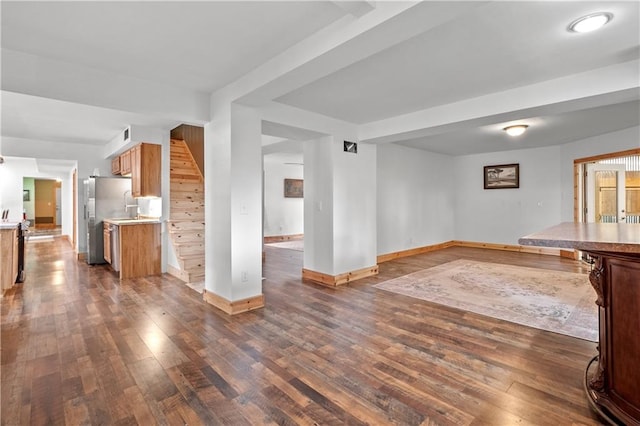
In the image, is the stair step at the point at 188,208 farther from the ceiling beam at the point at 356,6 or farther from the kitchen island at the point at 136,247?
the ceiling beam at the point at 356,6

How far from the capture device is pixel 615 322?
5.42 feet

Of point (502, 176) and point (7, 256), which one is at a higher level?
point (502, 176)

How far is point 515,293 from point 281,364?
3.26m

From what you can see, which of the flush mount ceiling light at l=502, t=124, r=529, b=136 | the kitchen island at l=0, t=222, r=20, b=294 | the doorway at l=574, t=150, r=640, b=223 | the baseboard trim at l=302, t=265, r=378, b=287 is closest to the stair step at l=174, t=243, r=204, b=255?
the baseboard trim at l=302, t=265, r=378, b=287

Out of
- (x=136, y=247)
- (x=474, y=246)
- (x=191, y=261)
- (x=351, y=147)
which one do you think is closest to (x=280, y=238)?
(x=191, y=261)

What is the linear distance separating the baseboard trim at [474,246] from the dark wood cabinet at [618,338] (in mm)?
4412

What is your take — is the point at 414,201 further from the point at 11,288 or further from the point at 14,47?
the point at 11,288

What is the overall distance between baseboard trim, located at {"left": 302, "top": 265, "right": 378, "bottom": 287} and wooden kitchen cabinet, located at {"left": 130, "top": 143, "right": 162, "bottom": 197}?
9.68 feet

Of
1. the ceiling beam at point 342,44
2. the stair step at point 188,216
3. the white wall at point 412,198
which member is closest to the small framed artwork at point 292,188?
the white wall at point 412,198

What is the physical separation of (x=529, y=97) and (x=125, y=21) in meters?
3.71

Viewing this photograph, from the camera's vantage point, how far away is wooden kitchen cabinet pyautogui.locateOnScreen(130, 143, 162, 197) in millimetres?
5148

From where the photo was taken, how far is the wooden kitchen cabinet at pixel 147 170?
5148mm

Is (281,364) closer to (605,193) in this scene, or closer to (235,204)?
(235,204)

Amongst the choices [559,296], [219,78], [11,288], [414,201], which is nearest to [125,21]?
[219,78]
